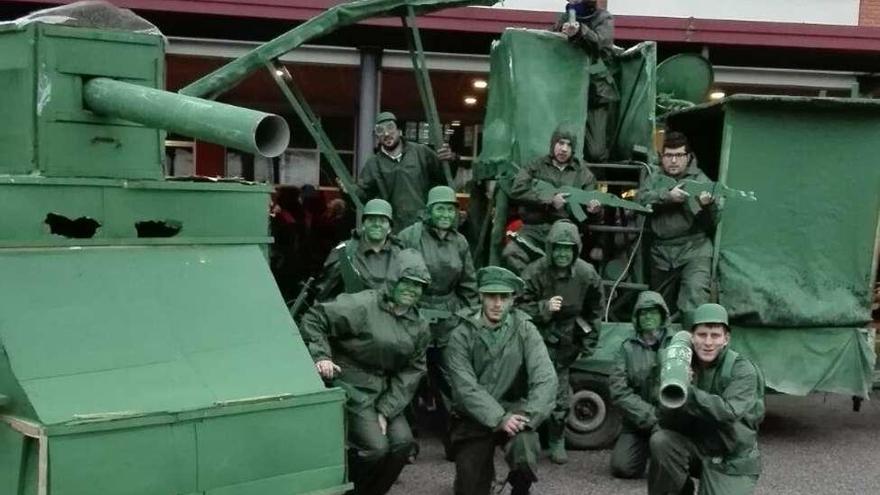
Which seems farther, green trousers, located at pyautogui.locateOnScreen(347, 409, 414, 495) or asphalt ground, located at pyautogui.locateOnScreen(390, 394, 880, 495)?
asphalt ground, located at pyautogui.locateOnScreen(390, 394, 880, 495)

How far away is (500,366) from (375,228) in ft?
3.84

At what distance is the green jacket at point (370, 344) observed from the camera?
498 centimetres

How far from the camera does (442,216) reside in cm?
604

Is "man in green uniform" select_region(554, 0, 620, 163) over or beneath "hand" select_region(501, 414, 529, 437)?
over

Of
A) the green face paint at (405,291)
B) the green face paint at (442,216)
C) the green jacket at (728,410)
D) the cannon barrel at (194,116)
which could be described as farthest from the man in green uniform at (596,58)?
the cannon barrel at (194,116)

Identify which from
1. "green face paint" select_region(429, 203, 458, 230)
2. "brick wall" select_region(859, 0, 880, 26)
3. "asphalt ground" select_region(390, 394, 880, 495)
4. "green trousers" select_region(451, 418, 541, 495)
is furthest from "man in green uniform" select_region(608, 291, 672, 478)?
"brick wall" select_region(859, 0, 880, 26)

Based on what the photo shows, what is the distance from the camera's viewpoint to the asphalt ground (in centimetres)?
576

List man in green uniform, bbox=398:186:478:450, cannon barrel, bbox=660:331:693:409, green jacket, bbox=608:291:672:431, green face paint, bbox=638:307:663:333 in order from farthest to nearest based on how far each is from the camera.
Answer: man in green uniform, bbox=398:186:478:450 → green face paint, bbox=638:307:663:333 → green jacket, bbox=608:291:672:431 → cannon barrel, bbox=660:331:693:409

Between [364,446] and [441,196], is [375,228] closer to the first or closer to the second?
[441,196]

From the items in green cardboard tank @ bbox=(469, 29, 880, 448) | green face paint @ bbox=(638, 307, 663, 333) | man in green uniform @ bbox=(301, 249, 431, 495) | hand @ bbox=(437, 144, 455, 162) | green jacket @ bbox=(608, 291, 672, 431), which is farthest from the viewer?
hand @ bbox=(437, 144, 455, 162)

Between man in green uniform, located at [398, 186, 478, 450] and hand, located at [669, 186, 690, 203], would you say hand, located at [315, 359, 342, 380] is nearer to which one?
man in green uniform, located at [398, 186, 478, 450]

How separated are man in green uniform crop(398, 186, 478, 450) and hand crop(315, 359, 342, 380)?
1329 millimetres

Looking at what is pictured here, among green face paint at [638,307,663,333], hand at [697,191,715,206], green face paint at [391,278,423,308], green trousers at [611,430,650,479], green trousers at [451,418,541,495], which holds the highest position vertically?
hand at [697,191,715,206]

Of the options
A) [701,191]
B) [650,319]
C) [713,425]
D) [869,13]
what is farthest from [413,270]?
[869,13]
